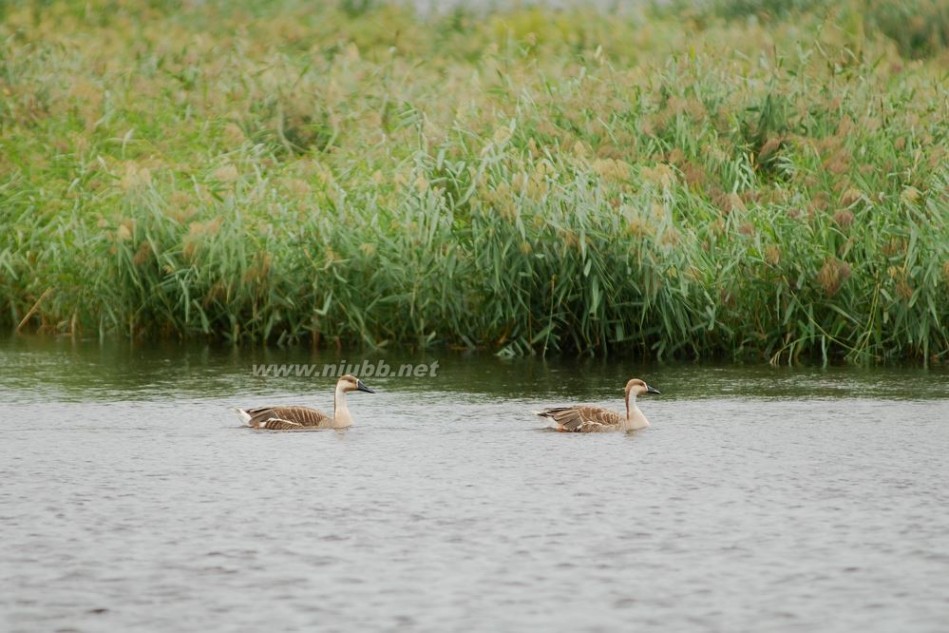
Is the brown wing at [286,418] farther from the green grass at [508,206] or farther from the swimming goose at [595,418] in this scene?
the green grass at [508,206]

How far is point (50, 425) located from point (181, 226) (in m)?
6.10

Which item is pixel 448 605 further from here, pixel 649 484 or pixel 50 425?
pixel 50 425

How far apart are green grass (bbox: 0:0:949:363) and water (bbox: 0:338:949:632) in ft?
4.78

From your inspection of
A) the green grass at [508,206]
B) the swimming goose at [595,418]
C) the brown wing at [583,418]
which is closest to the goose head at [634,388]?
the swimming goose at [595,418]

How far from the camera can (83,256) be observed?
20.6m

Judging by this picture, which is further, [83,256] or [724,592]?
[83,256]

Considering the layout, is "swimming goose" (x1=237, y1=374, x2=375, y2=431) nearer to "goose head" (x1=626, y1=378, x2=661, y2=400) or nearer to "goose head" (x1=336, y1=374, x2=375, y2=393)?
"goose head" (x1=336, y1=374, x2=375, y2=393)

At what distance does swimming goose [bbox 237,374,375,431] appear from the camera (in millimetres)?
13945

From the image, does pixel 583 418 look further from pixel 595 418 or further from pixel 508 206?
pixel 508 206

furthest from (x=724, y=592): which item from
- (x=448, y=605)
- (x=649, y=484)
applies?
(x=649, y=484)

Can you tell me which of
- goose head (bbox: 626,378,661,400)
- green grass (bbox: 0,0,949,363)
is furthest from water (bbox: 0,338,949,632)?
green grass (bbox: 0,0,949,363)

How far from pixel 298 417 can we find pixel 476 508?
11.7 feet

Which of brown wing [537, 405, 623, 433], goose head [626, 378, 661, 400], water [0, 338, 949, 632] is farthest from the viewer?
goose head [626, 378, 661, 400]

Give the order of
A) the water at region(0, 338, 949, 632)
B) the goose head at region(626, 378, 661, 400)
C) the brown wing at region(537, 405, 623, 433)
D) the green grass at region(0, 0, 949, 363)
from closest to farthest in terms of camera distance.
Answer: the water at region(0, 338, 949, 632) → the brown wing at region(537, 405, 623, 433) → the goose head at region(626, 378, 661, 400) → the green grass at region(0, 0, 949, 363)
